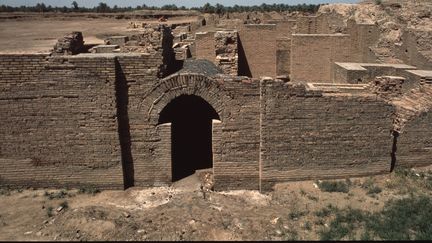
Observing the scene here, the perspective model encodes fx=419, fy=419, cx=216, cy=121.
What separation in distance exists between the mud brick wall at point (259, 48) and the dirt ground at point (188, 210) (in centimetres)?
746

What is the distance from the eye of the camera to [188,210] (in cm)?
862

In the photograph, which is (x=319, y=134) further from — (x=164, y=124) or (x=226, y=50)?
(x=226, y=50)

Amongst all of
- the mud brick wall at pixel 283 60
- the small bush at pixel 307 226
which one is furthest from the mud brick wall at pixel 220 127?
the mud brick wall at pixel 283 60

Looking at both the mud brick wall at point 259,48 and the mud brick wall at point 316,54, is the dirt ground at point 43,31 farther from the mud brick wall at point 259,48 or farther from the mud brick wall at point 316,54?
the mud brick wall at point 316,54

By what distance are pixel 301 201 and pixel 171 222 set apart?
3.02 metres

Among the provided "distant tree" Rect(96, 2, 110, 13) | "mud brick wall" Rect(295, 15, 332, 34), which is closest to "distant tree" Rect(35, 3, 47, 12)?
"distant tree" Rect(96, 2, 110, 13)

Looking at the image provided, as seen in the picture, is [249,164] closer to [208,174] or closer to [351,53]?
[208,174]

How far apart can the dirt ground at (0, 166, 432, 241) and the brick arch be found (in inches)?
77.8

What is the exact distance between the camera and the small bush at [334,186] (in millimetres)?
9625

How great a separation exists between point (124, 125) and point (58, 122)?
58.1 inches

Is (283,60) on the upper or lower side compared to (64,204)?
upper

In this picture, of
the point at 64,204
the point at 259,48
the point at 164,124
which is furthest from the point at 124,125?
the point at 259,48

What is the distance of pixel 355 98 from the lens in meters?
9.55

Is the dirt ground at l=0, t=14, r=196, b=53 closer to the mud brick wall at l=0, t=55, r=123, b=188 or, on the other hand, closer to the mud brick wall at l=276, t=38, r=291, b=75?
the mud brick wall at l=276, t=38, r=291, b=75
